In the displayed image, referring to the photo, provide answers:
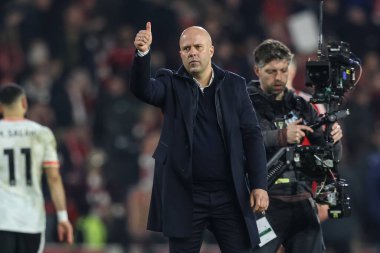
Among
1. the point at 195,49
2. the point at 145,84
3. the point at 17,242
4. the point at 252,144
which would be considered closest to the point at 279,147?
the point at 252,144

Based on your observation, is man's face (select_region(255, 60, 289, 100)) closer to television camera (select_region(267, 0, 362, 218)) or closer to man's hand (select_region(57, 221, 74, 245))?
television camera (select_region(267, 0, 362, 218))

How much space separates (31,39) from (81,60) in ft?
2.65

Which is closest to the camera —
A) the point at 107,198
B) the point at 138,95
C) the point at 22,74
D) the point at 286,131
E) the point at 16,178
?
the point at 138,95

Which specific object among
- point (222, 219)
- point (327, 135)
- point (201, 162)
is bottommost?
point (222, 219)

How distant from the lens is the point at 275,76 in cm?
927

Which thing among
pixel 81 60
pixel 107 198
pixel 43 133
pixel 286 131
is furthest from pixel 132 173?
pixel 286 131

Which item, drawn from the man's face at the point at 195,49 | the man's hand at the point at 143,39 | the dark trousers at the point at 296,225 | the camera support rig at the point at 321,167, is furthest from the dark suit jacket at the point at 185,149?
the dark trousers at the point at 296,225

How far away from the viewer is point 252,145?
333 inches

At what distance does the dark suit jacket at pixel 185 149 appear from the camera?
8359mm

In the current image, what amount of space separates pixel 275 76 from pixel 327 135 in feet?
2.07

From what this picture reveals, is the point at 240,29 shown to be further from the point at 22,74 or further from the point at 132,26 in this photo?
the point at 22,74

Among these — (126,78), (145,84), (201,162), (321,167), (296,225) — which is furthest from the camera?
(126,78)

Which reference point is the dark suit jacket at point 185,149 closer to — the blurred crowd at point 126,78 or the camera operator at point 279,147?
the camera operator at point 279,147

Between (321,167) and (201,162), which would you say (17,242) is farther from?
(321,167)
